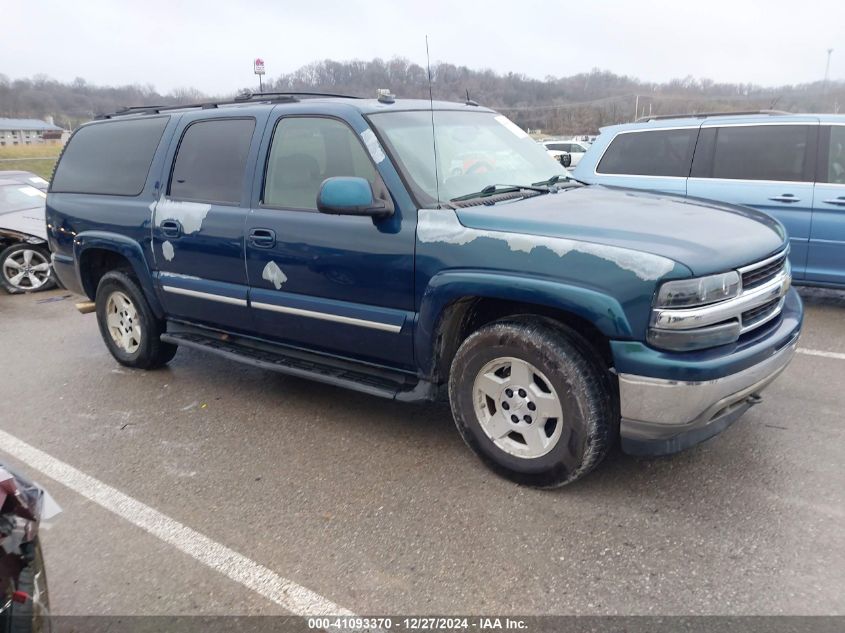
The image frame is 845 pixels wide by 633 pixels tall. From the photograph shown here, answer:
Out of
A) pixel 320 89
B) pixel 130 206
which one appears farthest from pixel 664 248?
pixel 130 206

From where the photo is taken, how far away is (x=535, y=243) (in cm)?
303

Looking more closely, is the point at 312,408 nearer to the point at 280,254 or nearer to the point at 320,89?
the point at 280,254

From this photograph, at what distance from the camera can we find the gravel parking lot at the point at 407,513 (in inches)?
103

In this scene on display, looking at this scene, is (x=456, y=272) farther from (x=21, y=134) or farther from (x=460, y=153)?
(x=21, y=134)

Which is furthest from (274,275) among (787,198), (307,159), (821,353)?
(787,198)

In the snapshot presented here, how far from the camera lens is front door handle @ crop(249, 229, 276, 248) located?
154 inches

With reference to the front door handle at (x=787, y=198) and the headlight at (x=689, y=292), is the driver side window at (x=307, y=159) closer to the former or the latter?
the headlight at (x=689, y=292)

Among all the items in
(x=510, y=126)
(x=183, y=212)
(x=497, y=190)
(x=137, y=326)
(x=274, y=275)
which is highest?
(x=510, y=126)

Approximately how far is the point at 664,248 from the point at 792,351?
1039 millimetres

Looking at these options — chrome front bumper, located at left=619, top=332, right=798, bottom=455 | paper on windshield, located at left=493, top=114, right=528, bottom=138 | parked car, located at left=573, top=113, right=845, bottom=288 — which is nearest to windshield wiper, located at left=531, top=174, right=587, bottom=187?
paper on windshield, located at left=493, top=114, right=528, bottom=138

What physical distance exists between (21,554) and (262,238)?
2.41 meters

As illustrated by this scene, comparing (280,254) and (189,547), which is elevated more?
(280,254)

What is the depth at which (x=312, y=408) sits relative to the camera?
4461 mm

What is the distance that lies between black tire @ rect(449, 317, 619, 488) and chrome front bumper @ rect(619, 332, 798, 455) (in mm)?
143
